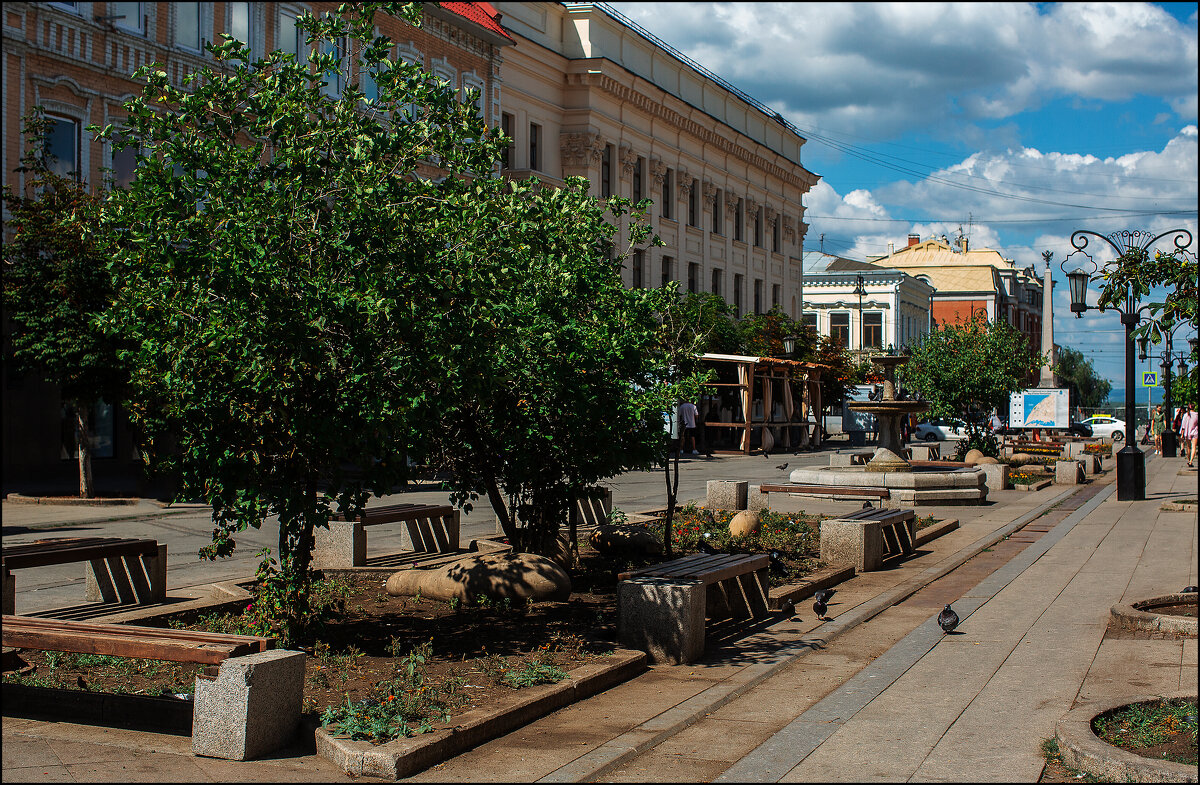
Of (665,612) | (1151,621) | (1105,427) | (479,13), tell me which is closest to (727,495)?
(1151,621)

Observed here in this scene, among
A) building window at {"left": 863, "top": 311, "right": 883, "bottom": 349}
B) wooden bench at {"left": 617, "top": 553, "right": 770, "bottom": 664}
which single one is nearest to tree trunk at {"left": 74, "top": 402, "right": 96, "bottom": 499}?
wooden bench at {"left": 617, "top": 553, "right": 770, "bottom": 664}

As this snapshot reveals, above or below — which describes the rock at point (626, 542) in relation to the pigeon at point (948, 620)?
above

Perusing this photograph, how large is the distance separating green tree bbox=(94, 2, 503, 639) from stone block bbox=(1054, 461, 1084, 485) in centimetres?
2191

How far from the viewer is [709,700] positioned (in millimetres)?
6398

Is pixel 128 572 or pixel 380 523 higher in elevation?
pixel 380 523

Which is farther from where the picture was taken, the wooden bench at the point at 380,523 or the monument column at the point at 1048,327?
the monument column at the point at 1048,327

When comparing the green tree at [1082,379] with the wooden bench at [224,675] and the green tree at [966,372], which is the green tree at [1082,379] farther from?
the wooden bench at [224,675]

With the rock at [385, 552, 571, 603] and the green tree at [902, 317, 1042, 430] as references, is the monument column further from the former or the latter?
the rock at [385, 552, 571, 603]

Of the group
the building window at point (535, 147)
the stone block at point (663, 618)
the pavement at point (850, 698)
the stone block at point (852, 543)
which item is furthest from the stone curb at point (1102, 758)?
the building window at point (535, 147)

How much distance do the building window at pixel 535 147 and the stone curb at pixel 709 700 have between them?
3086 centimetres

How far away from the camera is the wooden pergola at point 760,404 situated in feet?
122

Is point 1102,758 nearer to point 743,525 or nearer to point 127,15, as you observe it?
point 743,525

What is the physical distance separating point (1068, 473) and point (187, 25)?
2250cm

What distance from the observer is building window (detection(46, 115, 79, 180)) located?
73.8ft
